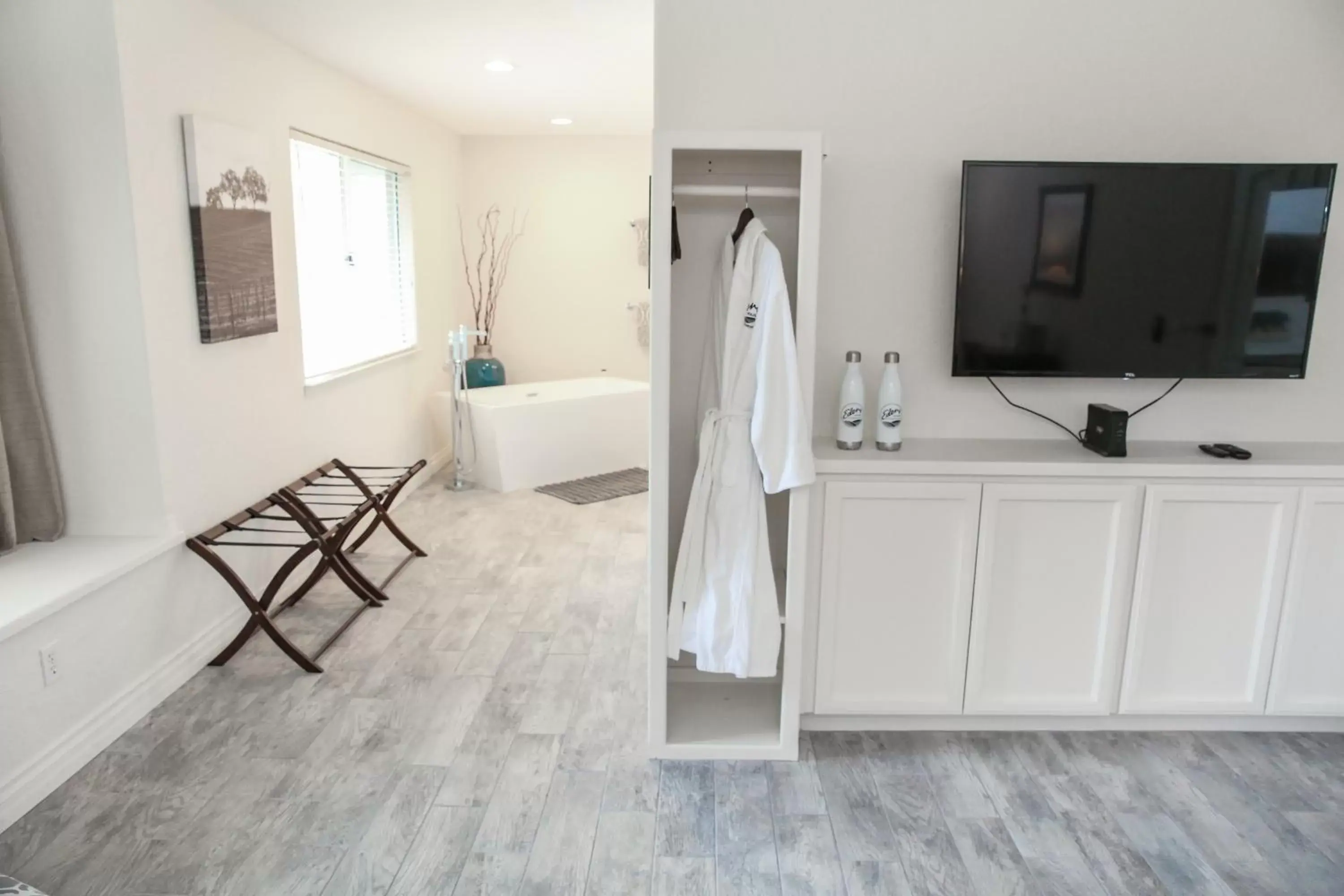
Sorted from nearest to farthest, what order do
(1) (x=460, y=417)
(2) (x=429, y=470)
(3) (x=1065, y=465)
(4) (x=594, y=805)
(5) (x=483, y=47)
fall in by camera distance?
1. (4) (x=594, y=805)
2. (3) (x=1065, y=465)
3. (5) (x=483, y=47)
4. (1) (x=460, y=417)
5. (2) (x=429, y=470)

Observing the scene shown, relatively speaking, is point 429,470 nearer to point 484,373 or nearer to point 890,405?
point 484,373

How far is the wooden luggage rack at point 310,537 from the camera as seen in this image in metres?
2.96

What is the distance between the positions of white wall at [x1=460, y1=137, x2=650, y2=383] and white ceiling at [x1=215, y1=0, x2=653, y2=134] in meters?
0.96

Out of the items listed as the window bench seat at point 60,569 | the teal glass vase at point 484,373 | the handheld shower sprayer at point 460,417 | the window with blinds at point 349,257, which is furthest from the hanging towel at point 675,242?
the teal glass vase at point 484,373

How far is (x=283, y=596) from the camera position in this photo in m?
3.63

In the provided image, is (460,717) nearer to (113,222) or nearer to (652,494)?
(652,494)

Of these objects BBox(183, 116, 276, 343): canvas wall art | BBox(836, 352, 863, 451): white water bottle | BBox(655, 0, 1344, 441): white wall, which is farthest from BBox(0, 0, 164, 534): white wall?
BBox(836, 352, 863, 451): white water bottle

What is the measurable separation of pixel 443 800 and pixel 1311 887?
198 cm

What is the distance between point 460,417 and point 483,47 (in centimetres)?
232

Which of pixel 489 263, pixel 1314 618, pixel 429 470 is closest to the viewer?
pixel 1314 618

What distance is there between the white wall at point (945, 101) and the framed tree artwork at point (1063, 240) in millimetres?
213

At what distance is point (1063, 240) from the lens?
7.99ft

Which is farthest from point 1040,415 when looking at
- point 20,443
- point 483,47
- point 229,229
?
point 20,443

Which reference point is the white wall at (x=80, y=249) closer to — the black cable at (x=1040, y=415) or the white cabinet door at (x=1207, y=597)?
the black cable at (x=1040, y=415)
